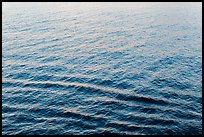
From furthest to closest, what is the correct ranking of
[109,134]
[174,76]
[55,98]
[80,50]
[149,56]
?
[80,50]
[149,56]
[174,76]
[55,98]
[109,134]

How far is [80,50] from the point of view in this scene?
5891cm

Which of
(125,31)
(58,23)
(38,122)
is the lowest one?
(38,122)

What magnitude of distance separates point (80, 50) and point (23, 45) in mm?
15171

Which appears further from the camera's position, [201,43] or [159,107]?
[201,43]

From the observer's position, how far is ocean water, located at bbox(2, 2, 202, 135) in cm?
3175

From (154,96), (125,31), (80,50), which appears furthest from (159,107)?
(125,31)

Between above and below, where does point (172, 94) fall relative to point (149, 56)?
below

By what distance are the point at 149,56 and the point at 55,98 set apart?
26097 mm

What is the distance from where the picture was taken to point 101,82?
1671 inches

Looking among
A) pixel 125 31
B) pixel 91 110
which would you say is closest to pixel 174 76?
pixel 91 110

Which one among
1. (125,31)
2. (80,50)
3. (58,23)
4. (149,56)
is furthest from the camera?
(58,23)

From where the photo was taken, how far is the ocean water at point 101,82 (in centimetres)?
3175

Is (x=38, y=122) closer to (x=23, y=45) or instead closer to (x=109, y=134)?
(x=109, y=134)

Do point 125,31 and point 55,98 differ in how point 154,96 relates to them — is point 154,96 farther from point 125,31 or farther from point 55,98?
point 125,31
